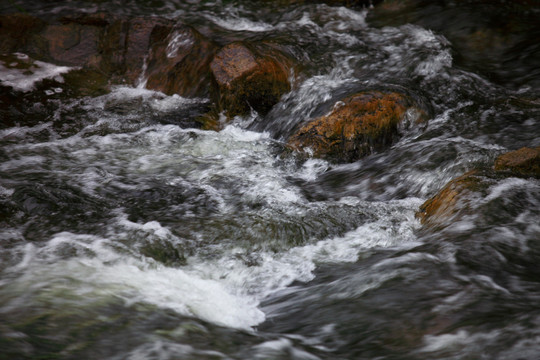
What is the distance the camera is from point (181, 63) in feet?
21.0

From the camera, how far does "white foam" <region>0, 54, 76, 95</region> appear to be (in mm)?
6012

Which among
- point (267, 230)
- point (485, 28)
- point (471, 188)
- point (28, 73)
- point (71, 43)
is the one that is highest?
point (485, 28)

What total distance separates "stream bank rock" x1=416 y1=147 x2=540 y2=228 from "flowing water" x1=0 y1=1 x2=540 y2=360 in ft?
0.23

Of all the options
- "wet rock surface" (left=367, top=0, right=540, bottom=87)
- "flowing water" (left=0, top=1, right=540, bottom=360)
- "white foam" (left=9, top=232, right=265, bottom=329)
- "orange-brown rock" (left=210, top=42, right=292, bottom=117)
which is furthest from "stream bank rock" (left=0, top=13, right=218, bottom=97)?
"white foam" (left=9, top=232, right=265, bottom=329)

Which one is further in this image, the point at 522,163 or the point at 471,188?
the point at 522,163

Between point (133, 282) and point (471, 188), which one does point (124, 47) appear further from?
point (471, 188)

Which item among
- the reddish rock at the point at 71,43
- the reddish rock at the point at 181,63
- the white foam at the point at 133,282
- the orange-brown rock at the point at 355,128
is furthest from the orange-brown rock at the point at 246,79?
the white foam at the point at 133,282

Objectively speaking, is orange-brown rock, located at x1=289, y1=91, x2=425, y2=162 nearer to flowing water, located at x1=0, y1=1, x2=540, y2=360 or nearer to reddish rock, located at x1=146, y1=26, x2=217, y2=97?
flowing water, located at x1=0, y1=1, x2=540, y2=360

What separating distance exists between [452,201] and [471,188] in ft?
0.54

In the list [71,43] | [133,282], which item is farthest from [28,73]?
[133,282]

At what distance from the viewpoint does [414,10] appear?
7711 mm

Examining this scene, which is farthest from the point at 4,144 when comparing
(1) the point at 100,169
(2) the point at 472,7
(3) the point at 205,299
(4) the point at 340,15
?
(2) the point at 472,7

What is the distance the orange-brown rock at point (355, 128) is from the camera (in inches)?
188

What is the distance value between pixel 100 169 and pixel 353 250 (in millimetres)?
2564
